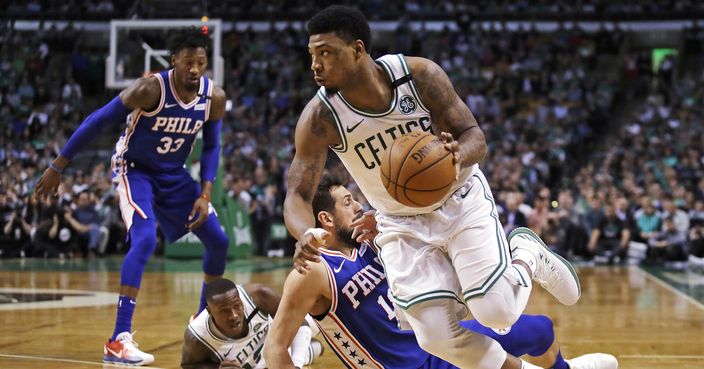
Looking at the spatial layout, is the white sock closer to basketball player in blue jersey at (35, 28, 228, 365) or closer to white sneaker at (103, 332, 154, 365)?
white sneaker at (103, 332, 154, 365)

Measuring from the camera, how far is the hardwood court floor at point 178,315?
6113 millimetres

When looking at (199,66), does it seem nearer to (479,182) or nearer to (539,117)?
(479,182)

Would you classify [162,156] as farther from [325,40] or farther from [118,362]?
[325,40]

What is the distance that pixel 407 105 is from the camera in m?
4.39

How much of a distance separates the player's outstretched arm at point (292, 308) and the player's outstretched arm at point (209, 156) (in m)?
2.09

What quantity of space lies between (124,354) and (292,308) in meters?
1.73

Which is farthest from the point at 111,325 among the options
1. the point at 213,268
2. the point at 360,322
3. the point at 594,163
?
the point at 594,163

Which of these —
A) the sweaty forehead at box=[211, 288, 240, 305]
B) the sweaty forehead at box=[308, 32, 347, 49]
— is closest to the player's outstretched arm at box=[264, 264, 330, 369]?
the sweaty forehead at box=[211, 288, 240, 305]

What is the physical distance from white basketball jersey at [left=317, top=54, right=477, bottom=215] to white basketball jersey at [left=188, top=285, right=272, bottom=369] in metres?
1.62

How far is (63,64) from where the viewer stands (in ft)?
82.6

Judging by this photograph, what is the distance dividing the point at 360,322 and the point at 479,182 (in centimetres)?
94

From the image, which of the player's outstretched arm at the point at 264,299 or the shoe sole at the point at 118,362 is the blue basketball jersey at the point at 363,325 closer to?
the player's outstretched arm at the point at 264,299

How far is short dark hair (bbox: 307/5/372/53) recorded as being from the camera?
13.9ft

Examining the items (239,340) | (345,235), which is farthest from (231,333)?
(345,235)
